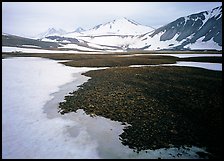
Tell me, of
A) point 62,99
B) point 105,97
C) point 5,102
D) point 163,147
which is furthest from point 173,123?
point 5,102

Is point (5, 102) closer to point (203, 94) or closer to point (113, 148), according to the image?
point (113, 148)

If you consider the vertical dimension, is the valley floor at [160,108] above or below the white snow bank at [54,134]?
above

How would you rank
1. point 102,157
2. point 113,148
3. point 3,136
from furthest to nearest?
point 3,136 < point 113,148 < point 102,157

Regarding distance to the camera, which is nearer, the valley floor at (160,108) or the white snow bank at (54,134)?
the white snow bank at (54,134)

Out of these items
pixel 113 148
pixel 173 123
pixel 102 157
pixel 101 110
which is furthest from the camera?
pixel 101 110

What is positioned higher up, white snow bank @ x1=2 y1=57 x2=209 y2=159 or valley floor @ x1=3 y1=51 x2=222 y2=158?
valley floor @ x1=3 y1=51 x2=222 y2=158

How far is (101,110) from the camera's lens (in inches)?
704

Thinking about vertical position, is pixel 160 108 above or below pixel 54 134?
above

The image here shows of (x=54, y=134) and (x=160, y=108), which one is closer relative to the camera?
(x=54, y=134)

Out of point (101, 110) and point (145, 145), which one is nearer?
point (145, 145)

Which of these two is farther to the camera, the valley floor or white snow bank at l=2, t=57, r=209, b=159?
the valley floor

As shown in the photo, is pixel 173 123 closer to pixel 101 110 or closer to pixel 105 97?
pixel 101 110

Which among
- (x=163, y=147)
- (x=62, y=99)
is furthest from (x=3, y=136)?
(x=163, y=147)

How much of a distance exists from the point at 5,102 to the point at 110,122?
34.7 feet
